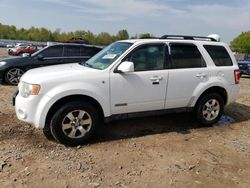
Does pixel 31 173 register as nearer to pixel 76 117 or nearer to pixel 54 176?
pixel 54 176

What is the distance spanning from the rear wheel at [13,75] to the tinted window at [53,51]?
0.99 meters

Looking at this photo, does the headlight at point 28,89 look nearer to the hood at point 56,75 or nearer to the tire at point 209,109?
the hood at point 56,75

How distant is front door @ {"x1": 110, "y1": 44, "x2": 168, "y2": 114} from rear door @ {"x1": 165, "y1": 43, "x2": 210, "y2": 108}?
0.18 metres

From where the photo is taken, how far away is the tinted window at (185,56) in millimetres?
6391

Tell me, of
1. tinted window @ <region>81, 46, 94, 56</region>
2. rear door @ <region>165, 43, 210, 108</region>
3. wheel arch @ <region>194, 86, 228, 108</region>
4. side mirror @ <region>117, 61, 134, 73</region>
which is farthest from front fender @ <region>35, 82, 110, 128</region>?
tinted window @ <region>81, 46, 94, 56</region>

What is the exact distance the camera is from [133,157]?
513 cm

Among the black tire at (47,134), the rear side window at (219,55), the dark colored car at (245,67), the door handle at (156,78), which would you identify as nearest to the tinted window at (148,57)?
the door handle at (156,78)

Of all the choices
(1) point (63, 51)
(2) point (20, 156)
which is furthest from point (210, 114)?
(1) point (63, 51)

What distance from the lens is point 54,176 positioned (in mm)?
4422

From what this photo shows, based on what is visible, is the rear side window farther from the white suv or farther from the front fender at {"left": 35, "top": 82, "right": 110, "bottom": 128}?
the front fender at {"left": 35, "top": 82, "right": 110, "bottom": 128}

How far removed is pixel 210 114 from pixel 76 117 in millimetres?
2890

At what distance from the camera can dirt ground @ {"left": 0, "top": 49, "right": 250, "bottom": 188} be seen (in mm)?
4414

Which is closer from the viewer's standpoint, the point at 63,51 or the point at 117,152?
the point at 117,152

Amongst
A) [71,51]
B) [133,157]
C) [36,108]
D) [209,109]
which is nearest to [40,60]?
[71,51]
